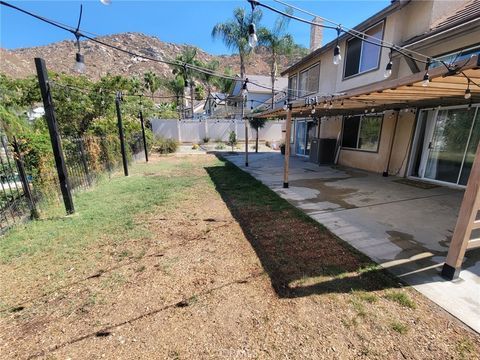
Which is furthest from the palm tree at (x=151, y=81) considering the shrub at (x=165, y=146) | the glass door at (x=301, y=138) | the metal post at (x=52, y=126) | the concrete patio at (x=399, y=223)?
the metal post at (x=52, y=126)

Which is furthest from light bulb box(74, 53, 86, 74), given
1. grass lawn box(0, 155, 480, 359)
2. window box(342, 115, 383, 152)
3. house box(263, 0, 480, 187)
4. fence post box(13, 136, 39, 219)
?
window box(342, 115, 383, 152)

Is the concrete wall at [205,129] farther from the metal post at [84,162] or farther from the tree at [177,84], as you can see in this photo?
the metal post at [84,162]

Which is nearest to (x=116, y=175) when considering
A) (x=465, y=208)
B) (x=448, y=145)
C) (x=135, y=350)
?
(x=135, y=350)

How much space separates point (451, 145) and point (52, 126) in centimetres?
945

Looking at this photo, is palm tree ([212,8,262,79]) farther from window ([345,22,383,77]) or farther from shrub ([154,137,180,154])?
window ([345,22,383,77])

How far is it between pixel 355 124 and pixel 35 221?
1063 centimetres

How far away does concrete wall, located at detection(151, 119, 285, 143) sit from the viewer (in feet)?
70.2

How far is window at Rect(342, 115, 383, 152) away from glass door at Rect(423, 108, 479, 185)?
6.18ft

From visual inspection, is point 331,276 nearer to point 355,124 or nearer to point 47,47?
point 355,124

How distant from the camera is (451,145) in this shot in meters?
6.25

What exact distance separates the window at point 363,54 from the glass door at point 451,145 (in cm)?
286

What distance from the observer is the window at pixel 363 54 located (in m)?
7.68

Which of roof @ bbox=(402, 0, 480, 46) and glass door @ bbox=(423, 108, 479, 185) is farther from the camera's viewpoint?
glass door @ bbox=(423, 108, 479, 185)

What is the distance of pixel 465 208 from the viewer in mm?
2432
